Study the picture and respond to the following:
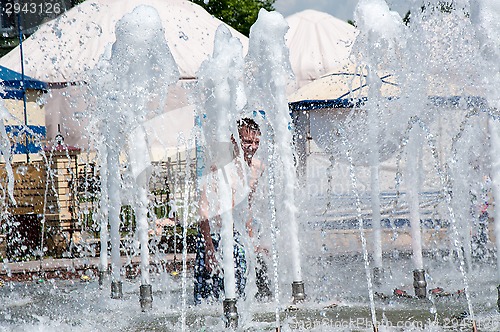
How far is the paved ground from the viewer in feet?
27.4

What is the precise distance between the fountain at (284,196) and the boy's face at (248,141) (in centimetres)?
11

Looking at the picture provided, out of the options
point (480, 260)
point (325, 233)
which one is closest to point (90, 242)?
point (325, 233)

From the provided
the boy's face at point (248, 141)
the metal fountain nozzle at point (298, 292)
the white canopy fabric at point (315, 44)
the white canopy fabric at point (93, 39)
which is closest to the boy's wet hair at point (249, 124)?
the boy's face at point (248, 141)

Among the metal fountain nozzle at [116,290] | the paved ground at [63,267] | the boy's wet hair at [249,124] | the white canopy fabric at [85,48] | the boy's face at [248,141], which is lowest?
the metal fountain nozzle at [116,290]

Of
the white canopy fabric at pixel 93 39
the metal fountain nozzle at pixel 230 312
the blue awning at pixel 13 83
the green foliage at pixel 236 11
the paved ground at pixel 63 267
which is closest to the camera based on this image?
the metal fountain nozzle at pixel 230 312

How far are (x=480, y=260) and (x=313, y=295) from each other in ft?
8.97

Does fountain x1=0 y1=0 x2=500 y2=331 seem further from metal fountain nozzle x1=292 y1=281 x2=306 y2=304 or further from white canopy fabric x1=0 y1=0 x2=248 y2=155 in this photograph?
white canopy fabric x1=0 y1=0 x2=248 y2=155

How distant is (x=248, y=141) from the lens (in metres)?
5.39

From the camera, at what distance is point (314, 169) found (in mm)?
12703

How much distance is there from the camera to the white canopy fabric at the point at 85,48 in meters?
20.0

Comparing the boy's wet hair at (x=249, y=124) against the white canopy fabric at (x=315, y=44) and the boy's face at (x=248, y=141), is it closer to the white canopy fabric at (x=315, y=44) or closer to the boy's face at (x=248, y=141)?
the boy's face at (x=248, y=141)

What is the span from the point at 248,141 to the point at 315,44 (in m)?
19.6

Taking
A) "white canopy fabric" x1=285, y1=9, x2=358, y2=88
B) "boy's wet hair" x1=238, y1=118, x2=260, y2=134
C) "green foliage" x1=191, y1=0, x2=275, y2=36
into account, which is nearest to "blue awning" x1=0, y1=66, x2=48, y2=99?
"boy's wet hair" x1=238, y1=118, x2=260, y2=134

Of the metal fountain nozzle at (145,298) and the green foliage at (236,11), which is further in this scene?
the green foliage at (236,11)
